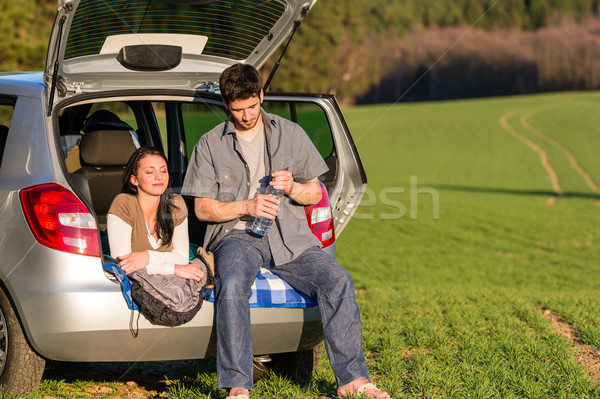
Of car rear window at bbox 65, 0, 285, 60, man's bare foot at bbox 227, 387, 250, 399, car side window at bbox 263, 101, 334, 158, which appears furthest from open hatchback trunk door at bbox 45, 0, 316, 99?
man's bare foot at bbox 227, 387, 250, 399

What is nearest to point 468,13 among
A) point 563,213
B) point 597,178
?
point 597,178

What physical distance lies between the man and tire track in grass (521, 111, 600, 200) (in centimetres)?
2627

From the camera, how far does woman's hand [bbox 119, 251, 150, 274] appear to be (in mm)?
3707

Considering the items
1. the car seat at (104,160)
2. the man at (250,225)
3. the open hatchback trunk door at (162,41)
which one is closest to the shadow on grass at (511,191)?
the open hatchback trunk door at (162,41)

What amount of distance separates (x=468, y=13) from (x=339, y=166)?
12781 centimetres

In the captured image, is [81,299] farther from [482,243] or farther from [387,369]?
[482,243]

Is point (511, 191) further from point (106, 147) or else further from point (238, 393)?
point (238, 393)

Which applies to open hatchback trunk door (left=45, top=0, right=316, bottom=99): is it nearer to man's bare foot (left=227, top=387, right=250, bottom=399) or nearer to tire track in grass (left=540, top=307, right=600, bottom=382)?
man's bare foot (left=227, top=387, right=250, bottom=399)

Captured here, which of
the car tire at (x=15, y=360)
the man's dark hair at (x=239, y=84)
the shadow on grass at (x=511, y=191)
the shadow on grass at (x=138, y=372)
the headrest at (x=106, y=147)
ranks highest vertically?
the man's dark hair at (x=239, y=84)

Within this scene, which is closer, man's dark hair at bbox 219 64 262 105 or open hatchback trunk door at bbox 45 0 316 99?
man's dark hair at bbox 219 64 262 105

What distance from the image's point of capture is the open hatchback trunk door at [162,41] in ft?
13.5

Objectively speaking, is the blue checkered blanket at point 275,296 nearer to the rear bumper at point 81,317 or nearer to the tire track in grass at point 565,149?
the rear bumper at point 81,317

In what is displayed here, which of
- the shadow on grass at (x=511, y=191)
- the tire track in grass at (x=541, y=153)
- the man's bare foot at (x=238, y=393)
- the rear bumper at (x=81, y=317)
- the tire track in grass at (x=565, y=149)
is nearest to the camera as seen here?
the rear bumper at (x=81, y=317)

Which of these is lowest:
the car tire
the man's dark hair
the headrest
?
the car tire
